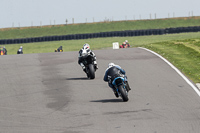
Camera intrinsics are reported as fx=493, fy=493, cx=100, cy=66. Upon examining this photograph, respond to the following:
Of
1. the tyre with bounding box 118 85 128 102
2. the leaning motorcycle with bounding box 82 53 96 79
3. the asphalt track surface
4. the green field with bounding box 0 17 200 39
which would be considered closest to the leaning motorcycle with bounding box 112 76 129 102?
the tyre with bounding box 118 85 128 102

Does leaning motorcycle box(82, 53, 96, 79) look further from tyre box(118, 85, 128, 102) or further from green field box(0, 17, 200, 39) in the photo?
green field box(0, 17, 200, 39)

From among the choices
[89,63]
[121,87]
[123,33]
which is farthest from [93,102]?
[123,33]

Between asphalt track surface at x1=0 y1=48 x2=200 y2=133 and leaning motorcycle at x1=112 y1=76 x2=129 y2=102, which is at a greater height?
leaning motorcycle at x1=112 y1=76 x2=129 y2=102

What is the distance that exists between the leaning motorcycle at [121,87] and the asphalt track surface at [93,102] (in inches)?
9.0

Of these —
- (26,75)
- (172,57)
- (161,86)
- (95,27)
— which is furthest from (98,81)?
(95,27)

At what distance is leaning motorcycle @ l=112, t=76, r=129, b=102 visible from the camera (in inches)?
618

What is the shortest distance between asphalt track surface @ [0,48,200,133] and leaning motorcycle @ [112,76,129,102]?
0.75 ft

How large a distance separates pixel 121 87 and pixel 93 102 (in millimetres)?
1146

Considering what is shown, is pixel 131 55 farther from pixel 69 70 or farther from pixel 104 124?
pixel 104 124

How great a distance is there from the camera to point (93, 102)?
16203 millimetres

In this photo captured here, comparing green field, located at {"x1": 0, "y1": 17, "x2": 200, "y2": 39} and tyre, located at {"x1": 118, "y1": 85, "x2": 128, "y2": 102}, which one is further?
green field, located at {"x1": 0, "y1": 17, "x2": 200, "y2": 39}

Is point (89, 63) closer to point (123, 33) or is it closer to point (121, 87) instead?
point (121, 87)

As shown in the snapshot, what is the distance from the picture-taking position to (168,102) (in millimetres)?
15688

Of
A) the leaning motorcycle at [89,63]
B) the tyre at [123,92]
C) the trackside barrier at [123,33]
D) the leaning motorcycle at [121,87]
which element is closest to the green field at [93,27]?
the trackside barrier at [123,33]
